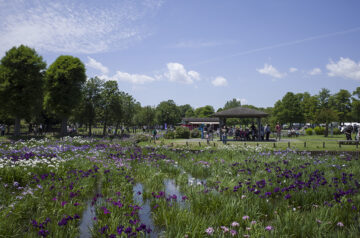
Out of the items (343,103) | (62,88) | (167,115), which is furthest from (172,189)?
(167,115)

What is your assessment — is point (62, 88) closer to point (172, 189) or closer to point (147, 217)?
point (172, 189)

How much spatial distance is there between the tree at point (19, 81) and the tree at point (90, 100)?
10.3m

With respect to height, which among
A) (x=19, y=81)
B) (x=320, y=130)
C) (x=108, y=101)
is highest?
(x=19, y=81)

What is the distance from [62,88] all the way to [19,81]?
597cm

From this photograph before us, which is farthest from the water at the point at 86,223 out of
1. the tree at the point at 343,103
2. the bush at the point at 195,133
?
the tree at the point at 343,103

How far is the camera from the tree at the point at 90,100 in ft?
129

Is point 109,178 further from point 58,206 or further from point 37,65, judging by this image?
point 37,65

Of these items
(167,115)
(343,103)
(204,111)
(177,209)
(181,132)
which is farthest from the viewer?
(204,111)

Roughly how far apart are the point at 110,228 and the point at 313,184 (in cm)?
489

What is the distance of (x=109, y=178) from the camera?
747 centimetres

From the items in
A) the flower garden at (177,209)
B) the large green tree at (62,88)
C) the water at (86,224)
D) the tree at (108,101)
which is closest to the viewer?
the flower garden at (177,209)

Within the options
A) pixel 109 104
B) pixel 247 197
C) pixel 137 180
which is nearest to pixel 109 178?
pixel 137 180

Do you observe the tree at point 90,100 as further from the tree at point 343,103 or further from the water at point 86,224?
the tree at point 343,103

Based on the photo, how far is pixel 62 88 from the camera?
33.0m
